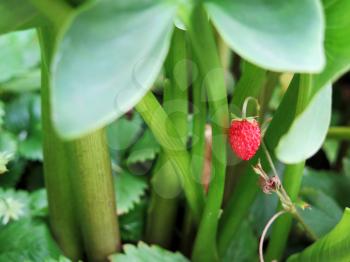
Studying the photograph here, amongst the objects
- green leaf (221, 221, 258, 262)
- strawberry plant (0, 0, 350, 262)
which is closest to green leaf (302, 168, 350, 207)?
strawberry plant (0, 0, 350, 262)

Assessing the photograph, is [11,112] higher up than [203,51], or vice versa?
[203,51]

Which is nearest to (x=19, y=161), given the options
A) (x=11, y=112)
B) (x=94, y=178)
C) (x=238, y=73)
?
(x=11, y=112)

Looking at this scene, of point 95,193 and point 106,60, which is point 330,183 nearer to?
point 95,193

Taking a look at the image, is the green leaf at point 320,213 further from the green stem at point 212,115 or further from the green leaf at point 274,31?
the green leaf at point 274,31

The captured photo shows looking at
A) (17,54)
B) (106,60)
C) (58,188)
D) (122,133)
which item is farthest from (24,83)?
(106,60)

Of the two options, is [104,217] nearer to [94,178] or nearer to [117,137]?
[94,178]

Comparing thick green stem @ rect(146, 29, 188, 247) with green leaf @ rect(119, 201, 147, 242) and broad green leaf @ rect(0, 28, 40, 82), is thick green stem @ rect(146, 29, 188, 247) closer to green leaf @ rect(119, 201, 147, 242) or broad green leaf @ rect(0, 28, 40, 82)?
green leaf @ rect(119, 201, 147, 242)
